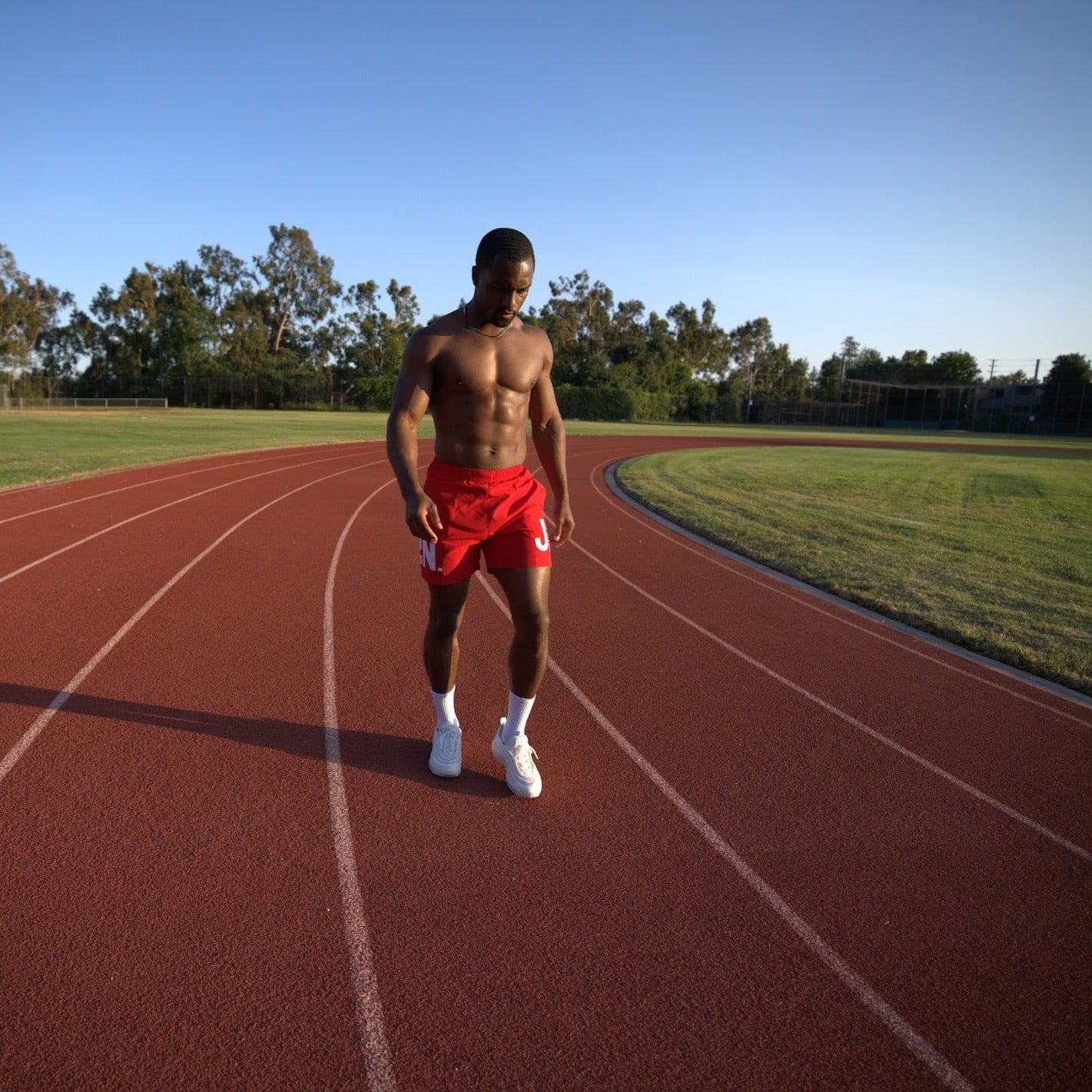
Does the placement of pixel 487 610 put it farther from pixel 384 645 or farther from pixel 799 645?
pixel 799 645

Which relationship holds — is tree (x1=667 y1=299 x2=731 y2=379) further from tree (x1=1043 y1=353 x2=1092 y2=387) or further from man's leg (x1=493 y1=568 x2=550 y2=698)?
man's leg (x1=493 y1=568 x2=550 y2=698)

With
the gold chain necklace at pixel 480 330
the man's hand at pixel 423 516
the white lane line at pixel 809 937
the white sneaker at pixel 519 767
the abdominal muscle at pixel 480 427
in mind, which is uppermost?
the gold chain necklace at pixel 480 330

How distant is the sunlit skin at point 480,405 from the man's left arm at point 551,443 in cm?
5

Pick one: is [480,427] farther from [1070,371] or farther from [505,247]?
[1070,371]

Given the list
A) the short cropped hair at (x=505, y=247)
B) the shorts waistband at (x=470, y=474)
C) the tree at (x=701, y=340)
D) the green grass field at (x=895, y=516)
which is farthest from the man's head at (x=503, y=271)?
the tree at (x=701, y=340)

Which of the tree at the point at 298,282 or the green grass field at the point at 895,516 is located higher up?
the tree at the point at 298,282

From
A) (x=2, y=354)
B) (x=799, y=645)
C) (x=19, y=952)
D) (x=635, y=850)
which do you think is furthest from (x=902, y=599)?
(x=2, y=354)

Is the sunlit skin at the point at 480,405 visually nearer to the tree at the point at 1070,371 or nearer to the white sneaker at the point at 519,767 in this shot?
the white sneaker at the point at 519,767

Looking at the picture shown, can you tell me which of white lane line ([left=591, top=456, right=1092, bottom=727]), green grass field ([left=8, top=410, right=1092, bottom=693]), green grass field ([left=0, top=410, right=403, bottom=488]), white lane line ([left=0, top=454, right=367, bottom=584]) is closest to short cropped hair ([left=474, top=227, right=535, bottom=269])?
white lane line ([left=591, top=456, right=1092, bottom=727])

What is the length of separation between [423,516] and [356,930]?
4.71 feet

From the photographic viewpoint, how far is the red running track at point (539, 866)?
2.19 metres

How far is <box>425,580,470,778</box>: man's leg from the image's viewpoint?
3.53 meters

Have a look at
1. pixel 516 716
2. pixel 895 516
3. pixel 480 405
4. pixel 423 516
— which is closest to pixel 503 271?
pixel 480 405

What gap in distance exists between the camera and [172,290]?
66.8 meters
